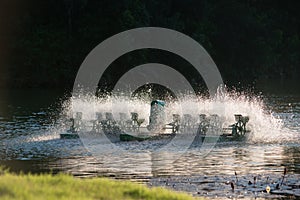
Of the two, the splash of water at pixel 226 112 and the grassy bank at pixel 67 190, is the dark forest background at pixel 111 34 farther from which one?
the grassy bank at pixel 67 190

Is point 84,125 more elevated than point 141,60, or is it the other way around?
point 141,60

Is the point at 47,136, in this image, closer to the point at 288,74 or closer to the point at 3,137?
the point at 3,137

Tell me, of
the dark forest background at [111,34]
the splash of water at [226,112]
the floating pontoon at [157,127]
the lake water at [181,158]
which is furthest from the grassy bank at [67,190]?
the dark forest background at [111,34]

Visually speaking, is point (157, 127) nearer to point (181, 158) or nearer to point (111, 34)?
point (181, 158)

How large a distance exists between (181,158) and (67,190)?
535 inches

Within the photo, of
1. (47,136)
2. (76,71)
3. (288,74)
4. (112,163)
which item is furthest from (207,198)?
(288,74)

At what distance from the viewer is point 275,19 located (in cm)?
12875

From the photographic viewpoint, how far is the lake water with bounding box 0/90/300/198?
937 inches

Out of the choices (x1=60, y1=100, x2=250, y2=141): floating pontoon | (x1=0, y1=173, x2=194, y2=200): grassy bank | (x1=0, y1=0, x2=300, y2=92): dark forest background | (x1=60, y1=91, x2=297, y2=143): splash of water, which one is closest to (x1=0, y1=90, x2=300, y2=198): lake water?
(x1=60, y1=91, x2=297, y2=143): splash of water

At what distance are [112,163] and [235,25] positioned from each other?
85.7m

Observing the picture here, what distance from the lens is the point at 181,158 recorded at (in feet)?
99.5

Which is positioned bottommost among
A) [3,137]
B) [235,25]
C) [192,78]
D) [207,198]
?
[207,198]

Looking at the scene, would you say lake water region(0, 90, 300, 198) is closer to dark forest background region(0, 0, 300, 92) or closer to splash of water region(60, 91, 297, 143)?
splash of water region(60, 91, 297, 143)

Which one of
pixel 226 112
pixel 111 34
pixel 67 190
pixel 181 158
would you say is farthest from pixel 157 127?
pixel 111 34
